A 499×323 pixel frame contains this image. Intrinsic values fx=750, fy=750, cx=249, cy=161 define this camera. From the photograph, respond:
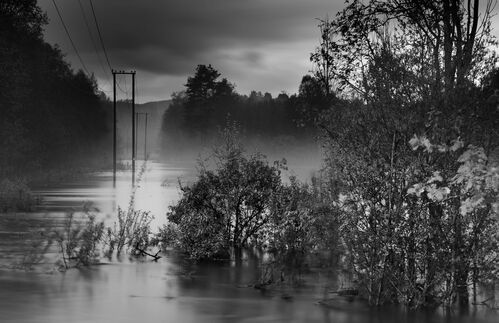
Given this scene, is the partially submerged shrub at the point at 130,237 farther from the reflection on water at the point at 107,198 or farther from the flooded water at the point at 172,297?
the reflection on water at the point at 107,198

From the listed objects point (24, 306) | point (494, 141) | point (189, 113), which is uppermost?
point (189, 113)

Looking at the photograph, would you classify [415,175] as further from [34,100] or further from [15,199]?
[34,100]

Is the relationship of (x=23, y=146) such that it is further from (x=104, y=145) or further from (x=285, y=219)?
(x=104, y=145)

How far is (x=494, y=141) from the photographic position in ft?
37.6

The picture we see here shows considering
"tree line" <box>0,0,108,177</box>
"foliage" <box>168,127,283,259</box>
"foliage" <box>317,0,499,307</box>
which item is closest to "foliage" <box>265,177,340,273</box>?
"foliage" <box>168,127,283,259</box>

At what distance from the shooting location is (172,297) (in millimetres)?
12719

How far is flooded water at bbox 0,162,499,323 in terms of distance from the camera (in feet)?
36.8

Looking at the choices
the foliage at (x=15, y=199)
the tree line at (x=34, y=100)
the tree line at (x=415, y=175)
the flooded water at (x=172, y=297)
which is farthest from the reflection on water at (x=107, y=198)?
the tree line at (x=415, y=175)

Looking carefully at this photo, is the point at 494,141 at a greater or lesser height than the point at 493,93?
lesser

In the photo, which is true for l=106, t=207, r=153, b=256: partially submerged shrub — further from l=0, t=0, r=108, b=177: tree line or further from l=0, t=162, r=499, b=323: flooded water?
l=0, t=0, r=108, b=177: tree line

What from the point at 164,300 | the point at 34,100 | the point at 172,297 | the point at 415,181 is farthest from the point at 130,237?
the point at 34,100

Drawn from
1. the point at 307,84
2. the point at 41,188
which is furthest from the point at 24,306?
the point at 307,84

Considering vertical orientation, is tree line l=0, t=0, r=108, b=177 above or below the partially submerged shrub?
above

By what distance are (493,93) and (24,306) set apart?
8.01 meters
